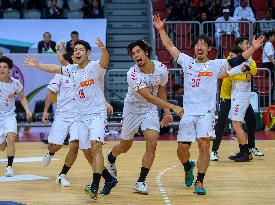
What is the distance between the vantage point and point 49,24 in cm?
2403

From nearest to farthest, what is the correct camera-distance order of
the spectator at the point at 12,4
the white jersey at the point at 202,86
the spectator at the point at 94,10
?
the white jersey at the point at 202,86 < the spectator at the point at 94,10 < the spectator at the point at 12,4

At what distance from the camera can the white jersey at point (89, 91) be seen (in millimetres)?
11898

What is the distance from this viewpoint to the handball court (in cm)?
1155

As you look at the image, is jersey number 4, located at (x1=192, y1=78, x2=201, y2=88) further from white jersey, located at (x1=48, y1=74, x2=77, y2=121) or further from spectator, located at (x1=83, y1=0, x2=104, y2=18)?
spectator, located at (x1=83, y1=0, x2=104, y2=18)

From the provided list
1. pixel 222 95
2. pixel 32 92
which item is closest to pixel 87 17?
pixel 32 92

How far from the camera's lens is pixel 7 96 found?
47.7 ft

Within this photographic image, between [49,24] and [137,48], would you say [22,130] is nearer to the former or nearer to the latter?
[49,24]

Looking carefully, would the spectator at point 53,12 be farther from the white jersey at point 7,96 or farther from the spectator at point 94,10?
the white jersey at point 7,96

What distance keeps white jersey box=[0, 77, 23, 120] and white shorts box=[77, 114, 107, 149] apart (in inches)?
114

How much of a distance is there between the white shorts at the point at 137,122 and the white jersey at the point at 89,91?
0.66m

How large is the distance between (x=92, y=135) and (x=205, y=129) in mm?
1734

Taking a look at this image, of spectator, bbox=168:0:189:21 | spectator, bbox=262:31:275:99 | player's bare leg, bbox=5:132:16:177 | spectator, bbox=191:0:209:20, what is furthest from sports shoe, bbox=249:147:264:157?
spectator, bbox=168:0:189:21

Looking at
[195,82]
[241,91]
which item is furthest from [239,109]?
[195,82]

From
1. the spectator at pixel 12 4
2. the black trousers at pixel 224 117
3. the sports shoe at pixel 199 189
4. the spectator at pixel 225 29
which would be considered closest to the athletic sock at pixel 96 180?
the sports shoe at pixel 199 189
